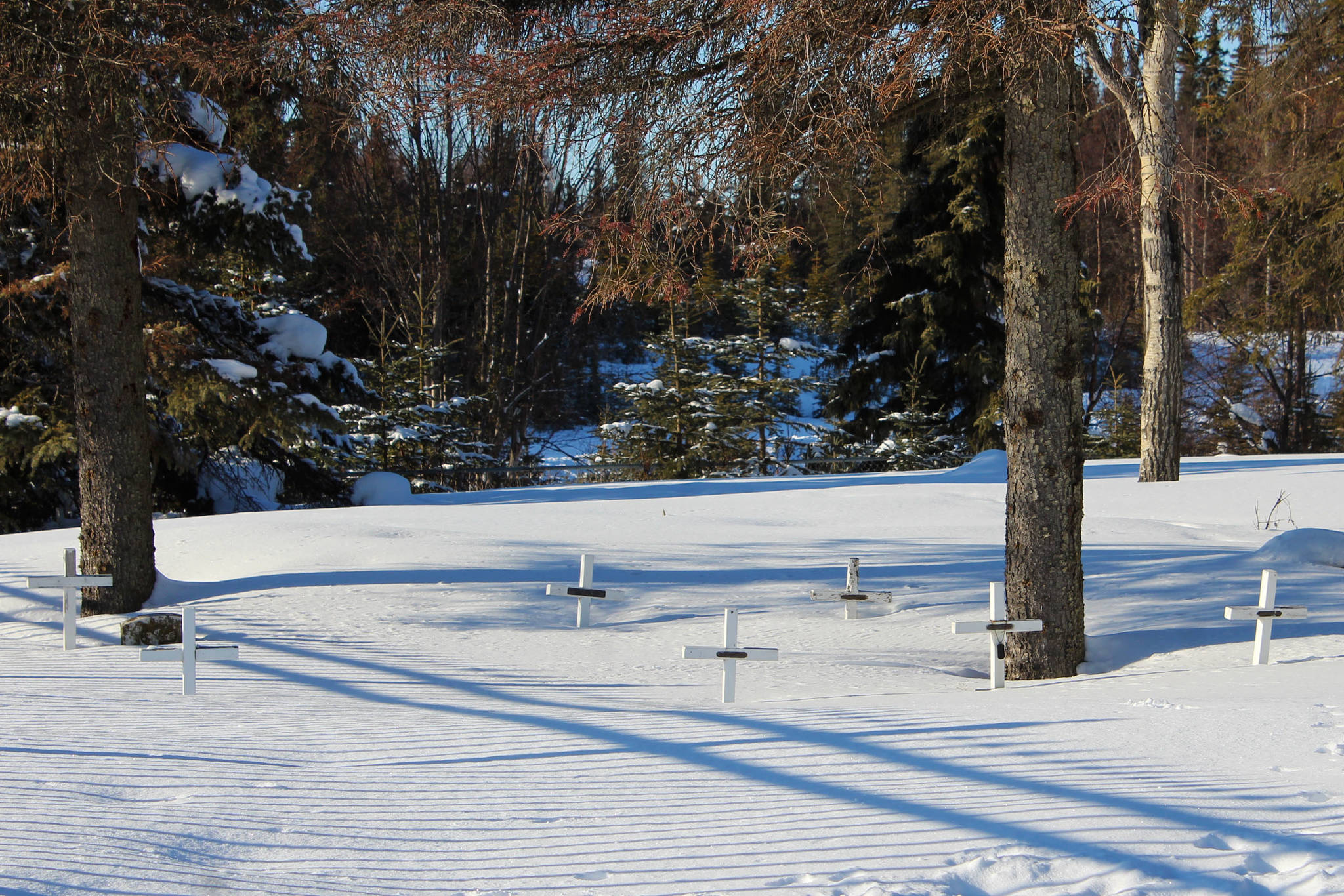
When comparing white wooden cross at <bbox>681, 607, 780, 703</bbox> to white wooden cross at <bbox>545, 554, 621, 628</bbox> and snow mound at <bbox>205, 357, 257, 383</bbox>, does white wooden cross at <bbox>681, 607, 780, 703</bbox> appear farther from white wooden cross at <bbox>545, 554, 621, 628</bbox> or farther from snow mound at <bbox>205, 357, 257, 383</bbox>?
snow mound at <bbox>205, 357, 257, 383</bbox>

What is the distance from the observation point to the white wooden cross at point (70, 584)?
25.1 feet

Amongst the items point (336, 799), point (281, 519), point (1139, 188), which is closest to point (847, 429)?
point (281, 519)

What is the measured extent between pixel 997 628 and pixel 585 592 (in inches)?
129

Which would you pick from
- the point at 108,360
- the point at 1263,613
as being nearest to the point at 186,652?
the point at 108,360

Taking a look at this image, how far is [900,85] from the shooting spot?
588 centimetres

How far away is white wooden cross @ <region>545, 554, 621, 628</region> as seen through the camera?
8508 mm

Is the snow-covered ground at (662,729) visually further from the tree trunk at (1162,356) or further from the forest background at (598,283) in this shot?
the tree trunk at (1162,356)

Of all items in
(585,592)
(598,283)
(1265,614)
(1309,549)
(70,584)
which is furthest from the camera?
(1309,549)

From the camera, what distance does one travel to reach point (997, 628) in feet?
21.8

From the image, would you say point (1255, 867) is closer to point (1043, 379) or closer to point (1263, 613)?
point (1043, 379)

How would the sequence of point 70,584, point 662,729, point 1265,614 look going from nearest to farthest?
point 662,729 → point 1265,614 → point 70,584

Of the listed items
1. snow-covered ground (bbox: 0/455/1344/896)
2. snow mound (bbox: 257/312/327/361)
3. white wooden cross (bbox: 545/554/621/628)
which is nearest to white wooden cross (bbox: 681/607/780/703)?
snow-covered ground (bbox: 0/455/1344/896)

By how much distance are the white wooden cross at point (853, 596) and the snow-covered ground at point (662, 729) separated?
0.14 m

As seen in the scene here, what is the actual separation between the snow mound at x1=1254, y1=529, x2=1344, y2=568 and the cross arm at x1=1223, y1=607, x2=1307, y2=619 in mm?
2320
